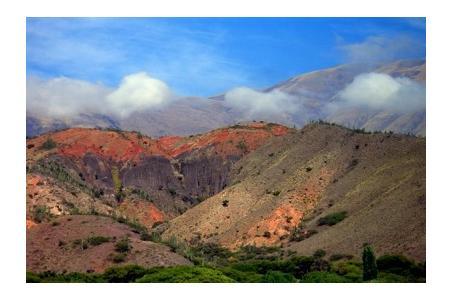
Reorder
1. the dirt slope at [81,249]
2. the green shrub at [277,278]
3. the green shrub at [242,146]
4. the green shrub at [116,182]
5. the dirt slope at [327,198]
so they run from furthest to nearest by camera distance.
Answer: the green shrub at [242,146] → the green shrub at [116,182] → the dirt slope at [327,198] → the dirt slope at [81,249] → the green shrub at [277,278]

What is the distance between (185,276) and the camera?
4531 centimetres

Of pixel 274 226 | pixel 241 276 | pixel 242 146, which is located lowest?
pixel 241 276

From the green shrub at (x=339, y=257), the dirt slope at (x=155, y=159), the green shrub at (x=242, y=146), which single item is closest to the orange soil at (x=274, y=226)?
the green shrub at (x=339, y=257)

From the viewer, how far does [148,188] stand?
110812mm

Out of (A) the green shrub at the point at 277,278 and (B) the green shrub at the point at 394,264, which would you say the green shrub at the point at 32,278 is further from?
(B) the green shrub at the point at 394,264

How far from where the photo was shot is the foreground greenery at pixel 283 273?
150 ft

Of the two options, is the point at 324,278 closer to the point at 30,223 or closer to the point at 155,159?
the point at 30,223

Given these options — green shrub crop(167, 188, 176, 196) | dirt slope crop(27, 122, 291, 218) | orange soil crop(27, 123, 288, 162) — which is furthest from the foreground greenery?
orange soil crop(27, 123, 288, 162)

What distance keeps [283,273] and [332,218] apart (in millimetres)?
20925

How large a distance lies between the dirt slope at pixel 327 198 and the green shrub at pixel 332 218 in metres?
0.59

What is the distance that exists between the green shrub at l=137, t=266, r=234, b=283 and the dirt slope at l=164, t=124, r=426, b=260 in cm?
1536

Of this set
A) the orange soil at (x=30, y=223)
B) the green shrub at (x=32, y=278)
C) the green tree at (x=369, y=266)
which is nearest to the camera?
the green shrub at (x=32, y=278)

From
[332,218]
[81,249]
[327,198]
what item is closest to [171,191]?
[327,198]

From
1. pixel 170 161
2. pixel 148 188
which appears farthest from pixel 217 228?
pixel 170 161
